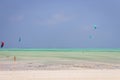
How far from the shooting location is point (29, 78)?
856 cm

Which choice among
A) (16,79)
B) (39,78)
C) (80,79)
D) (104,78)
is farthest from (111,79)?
(16,79)

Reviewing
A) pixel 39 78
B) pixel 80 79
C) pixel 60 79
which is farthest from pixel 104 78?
pixel 39 78

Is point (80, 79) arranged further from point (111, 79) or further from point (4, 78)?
point (4, 78)

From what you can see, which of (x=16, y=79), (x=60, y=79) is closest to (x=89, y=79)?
(x=60, y=79)

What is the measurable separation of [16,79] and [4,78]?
48 cm

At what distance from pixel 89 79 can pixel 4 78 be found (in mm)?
2955

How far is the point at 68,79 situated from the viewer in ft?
28.0

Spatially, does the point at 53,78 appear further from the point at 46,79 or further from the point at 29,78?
the point at 29,78

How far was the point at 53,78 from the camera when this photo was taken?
8.71m

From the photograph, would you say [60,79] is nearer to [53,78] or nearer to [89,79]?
[53,78]

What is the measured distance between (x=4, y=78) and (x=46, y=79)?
1.45 m

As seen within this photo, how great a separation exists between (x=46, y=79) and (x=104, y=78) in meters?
2.09

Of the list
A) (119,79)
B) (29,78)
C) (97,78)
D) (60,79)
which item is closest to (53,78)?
(60,79)

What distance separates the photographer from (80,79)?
858cm
